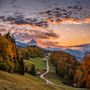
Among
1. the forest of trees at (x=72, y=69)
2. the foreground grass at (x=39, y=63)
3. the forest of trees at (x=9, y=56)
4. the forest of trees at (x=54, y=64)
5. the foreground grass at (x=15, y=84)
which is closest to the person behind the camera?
the foreground grass at (x=15, y=84)

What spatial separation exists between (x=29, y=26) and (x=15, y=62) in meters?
6.57

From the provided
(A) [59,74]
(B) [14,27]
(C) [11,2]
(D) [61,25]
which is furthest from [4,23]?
(A) [59,74]

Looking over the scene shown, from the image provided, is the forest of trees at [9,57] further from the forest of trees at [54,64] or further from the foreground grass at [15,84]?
the foreground grass at [15,84]

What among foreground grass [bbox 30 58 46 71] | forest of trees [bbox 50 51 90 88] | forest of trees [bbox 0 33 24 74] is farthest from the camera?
foreground grass [bbox 30 58 46 71]

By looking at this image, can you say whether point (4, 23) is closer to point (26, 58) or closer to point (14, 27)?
point (14, 27)

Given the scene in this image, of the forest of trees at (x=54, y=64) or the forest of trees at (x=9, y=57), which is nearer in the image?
the forest of trees at (x=9, y=57)

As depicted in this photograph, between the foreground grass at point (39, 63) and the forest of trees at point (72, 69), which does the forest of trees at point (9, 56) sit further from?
the foreground grass at point (39, 63)

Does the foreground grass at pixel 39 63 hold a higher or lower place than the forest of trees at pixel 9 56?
lower

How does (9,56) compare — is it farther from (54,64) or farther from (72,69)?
(54,64)

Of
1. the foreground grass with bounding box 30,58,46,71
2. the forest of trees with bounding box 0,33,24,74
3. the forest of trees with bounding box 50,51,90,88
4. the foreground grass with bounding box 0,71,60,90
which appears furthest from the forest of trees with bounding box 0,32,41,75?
the foreground grass with bounding box 30,58,46,71

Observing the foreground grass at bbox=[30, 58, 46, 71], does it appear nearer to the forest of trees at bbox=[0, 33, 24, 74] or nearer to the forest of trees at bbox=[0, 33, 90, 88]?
the forest of trees at bbox=[0, 33, 90, 88]

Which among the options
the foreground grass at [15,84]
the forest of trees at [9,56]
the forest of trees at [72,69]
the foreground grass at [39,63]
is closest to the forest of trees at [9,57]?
the forest of trees at [9,56]

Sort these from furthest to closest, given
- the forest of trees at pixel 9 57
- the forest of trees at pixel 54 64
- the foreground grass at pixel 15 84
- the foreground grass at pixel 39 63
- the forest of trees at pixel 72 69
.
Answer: the foreground grass at pixel 39 63 < the forest of trees at pixel 72 69 < the forest of trees at pixel 54 64 < the forest of trees at pixel 9 57 < the foreground grass at pixel 15 84

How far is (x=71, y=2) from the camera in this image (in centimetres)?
4316
